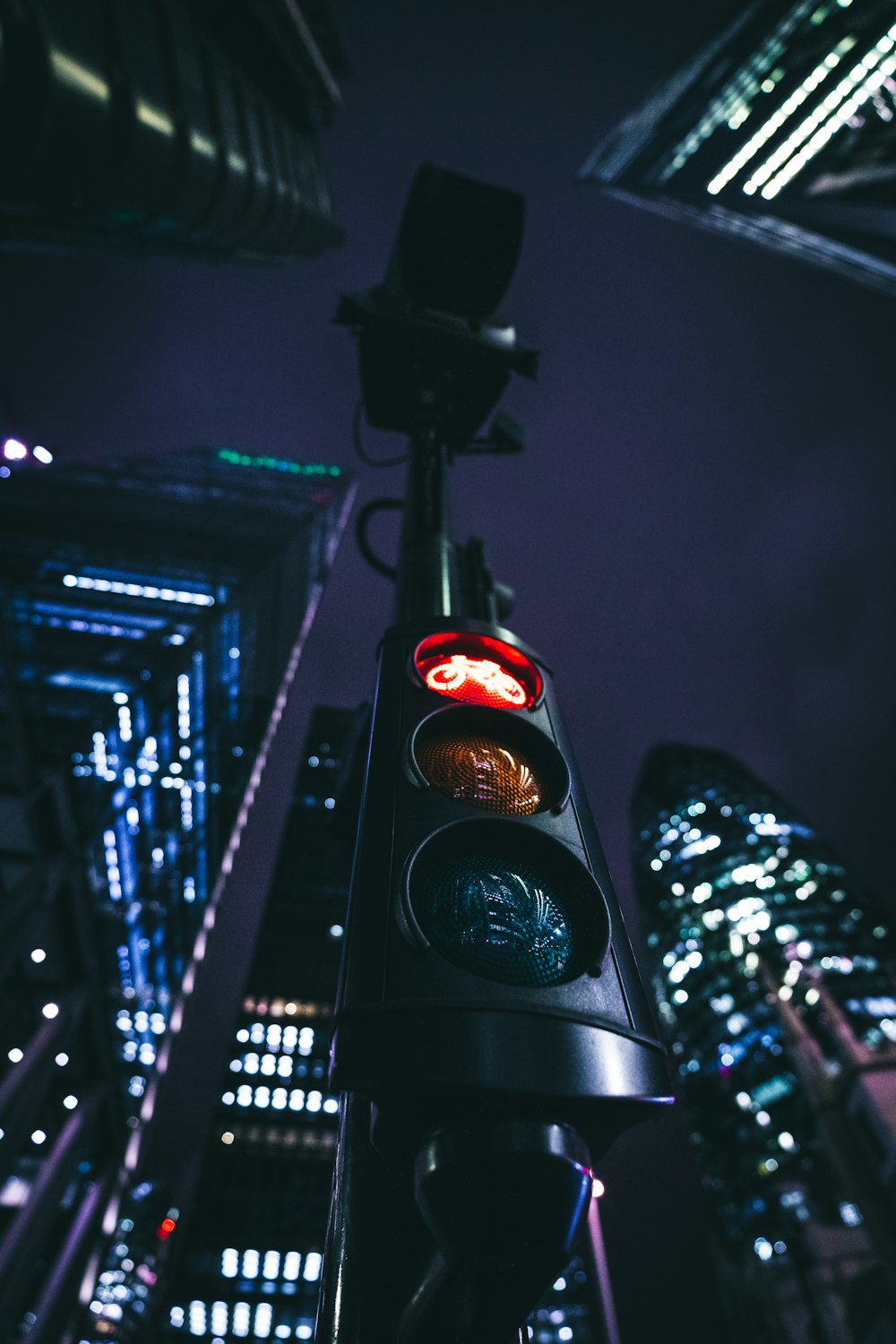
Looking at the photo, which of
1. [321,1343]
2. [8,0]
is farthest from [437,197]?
[8,0]

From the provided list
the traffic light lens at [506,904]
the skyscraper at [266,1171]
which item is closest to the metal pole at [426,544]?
the traffic light lens at [506,904]

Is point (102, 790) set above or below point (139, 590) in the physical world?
below

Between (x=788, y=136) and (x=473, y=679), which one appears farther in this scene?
(x=788, y=136)

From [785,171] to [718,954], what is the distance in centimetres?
7411

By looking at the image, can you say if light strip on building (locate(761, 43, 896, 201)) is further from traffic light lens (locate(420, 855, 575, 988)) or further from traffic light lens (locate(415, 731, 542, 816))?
traffic light lens (locate(420, 855, 575, 988))

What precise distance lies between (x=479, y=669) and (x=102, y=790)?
86.1 ft

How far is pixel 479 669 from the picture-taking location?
5.90ft

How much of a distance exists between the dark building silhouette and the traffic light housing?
18.0m

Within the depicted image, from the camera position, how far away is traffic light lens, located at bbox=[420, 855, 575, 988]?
1.06 metres

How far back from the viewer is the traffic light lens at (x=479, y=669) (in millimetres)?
1726

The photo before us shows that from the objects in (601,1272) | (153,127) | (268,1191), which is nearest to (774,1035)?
(268,1191)

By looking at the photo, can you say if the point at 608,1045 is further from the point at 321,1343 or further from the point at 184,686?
the point at 184,686

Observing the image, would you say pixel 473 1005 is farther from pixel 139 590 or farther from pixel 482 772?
pixel 139 590

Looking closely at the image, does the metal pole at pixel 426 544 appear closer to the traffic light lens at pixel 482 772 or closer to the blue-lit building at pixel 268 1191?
the traffic light lens at pixel 482 772
